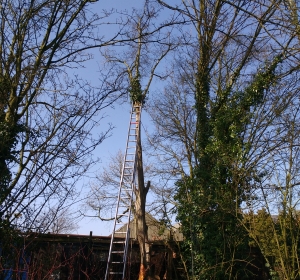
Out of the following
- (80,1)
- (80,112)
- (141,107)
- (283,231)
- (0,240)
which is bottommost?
(0,240)

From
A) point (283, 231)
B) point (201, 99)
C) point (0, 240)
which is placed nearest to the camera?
point (0, 240)

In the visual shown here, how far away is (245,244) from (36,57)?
269 inches

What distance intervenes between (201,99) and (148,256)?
4393 millimetres

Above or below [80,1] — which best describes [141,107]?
above

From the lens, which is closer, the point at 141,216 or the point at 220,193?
the point at 220,193

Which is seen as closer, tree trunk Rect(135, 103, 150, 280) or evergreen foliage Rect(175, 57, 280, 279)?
evergreen foliage Rect(175, 57, 280, 279)

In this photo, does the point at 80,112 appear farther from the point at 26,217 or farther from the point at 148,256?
the point at 148,256

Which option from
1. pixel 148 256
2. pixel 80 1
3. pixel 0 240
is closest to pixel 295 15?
pixel 80 1

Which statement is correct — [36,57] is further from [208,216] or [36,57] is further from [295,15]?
[208,216]

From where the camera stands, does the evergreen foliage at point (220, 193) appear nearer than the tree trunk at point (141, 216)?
Yes

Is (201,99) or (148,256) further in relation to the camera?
(201,99)

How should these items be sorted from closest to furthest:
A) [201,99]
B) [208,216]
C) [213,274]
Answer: [213,274], [208,216], [201,99]

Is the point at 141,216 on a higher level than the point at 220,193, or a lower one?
higher

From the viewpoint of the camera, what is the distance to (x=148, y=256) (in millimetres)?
10773
